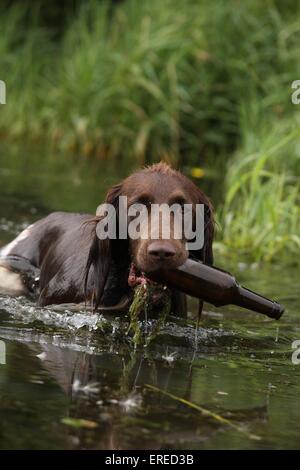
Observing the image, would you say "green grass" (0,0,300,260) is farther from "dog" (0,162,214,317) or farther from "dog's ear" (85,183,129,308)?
"dog's ear" (85,183,129,308)

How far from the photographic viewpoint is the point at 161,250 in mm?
4875

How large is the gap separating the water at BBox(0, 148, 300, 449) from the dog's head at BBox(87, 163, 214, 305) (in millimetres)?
311

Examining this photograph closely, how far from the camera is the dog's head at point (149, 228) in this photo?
4.96 meters

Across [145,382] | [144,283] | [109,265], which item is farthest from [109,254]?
[145,382]

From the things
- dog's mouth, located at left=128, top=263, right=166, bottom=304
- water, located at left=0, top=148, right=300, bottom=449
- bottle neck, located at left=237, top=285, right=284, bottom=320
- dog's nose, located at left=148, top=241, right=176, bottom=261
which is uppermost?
dog's nose, located at left=148, top=241, right=176, bottom=261

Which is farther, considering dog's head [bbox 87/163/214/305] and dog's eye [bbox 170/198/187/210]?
dog's eye [bbox 170/198/187/210]

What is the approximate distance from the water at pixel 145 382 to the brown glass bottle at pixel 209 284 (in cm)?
34

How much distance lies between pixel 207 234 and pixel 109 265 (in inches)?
22.3

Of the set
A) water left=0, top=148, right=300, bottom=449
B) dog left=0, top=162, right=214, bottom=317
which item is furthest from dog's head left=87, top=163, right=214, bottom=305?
water left=0, top=148, right=300, bottom=449

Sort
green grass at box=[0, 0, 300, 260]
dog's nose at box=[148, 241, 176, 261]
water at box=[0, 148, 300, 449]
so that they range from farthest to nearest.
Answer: green grass at box=[0, 0, 300, 260]
dog's nose at box=[148, 241, 176, 261]
water at box=[0, 148, 300, 449]

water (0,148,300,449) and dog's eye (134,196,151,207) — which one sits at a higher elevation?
dog's eye (134,196,151,207)

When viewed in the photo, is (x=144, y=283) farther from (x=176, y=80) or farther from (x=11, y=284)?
(x=176, y=80)

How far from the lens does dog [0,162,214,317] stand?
5055mm
